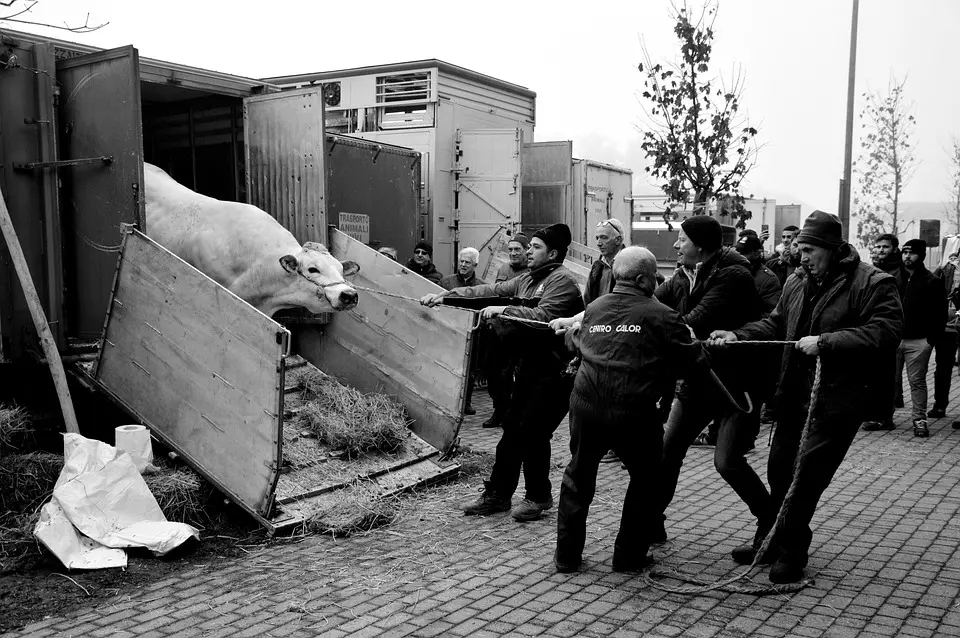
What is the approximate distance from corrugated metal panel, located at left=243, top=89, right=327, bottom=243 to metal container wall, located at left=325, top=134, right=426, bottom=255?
190cm

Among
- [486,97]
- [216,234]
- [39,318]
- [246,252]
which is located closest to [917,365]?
[246,252]

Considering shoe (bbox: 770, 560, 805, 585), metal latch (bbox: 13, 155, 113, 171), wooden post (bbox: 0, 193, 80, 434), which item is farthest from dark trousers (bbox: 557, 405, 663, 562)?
metal latch (bbox: 13, 155, 113, 171)

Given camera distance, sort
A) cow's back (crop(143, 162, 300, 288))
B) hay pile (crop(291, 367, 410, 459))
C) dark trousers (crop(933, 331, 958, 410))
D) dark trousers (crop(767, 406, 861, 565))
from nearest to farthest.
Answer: dark trousers (crop(767, 406, 861, 565)) → hay pile (crop(291, 367, 410, 459)) → cow's back (crop(143, 162, 300, 288)) → dark trousers (crop(933, 331, 958, 410))

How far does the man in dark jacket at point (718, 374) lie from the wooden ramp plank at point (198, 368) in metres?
2.36

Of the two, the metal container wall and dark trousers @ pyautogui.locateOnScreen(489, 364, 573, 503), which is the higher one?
the metal container wall

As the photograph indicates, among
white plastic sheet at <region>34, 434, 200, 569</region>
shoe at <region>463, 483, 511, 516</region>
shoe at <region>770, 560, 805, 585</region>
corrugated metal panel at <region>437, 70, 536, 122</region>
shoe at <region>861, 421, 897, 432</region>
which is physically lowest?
shoe at <region>861, 421, 897, 432</region>

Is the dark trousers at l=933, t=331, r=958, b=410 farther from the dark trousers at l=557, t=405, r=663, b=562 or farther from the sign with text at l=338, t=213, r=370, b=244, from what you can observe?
the sign with text at l=338, t=213, r=370, b=244

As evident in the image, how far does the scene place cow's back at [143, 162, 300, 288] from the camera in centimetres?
721

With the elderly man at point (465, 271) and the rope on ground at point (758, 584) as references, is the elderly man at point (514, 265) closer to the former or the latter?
the elderly man at point (465, 271)

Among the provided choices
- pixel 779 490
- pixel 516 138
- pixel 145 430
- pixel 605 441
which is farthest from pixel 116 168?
pixel 516 138

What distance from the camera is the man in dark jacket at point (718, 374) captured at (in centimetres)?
501

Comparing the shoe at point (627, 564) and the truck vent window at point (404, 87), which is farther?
the truck vent window at point (404, 87)

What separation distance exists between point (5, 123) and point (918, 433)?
8.63m

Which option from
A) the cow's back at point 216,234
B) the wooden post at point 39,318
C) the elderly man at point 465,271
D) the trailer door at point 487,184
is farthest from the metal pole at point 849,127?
the wooden post at point 39,318
